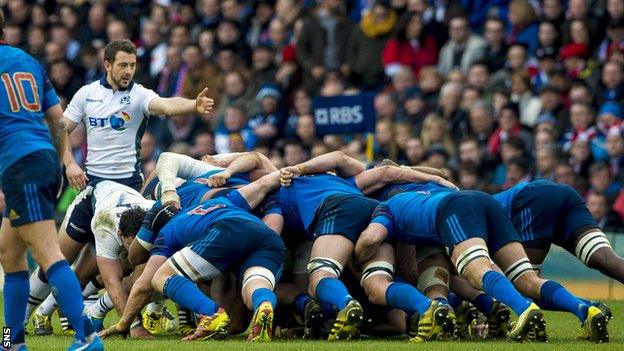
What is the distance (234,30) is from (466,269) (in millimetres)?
11664

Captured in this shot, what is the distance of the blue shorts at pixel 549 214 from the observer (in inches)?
457

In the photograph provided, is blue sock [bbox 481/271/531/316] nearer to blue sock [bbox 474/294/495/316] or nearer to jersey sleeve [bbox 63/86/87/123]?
blue sock [bbox 474/294/495/316]

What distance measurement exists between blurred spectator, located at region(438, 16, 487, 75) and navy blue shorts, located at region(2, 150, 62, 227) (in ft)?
35.1

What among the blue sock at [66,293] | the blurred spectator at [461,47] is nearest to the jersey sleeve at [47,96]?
the blue sock at [66,293]

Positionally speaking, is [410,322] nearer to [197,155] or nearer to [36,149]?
[36,149]

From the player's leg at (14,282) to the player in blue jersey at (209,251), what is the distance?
5.31 ft

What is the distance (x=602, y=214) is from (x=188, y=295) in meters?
7.20

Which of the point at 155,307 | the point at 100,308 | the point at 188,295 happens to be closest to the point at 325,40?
the point at 155,307

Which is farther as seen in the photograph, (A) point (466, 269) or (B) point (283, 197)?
(B) point (283, 197)

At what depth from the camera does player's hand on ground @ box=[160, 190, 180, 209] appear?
11.9 metres

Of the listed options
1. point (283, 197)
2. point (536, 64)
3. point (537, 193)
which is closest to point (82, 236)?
point (283, 197)

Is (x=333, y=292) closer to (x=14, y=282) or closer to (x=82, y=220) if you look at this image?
(x=14, y=282)

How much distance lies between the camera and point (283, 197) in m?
12.1

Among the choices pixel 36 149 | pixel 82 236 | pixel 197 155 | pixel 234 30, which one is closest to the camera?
pixel 36 149
